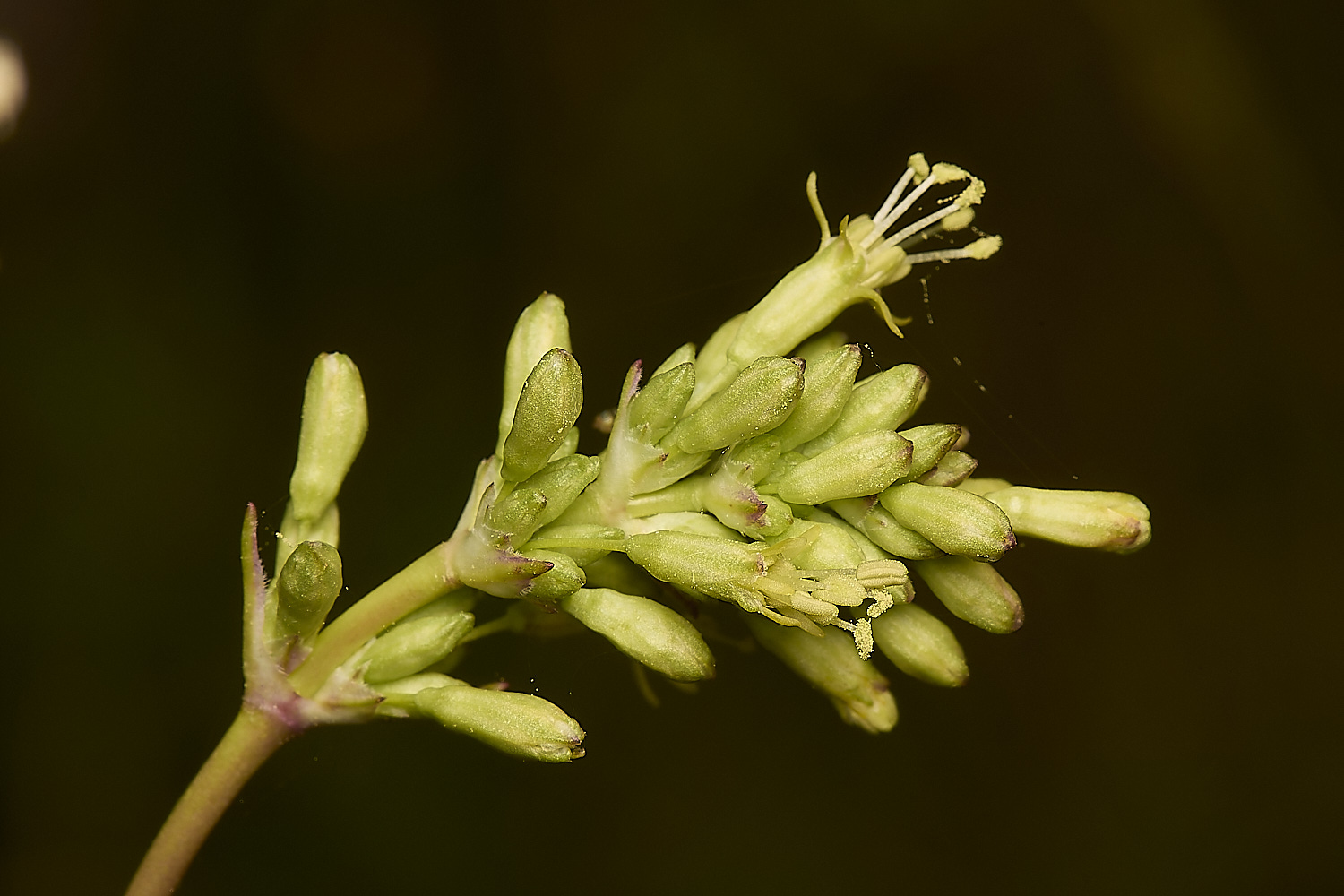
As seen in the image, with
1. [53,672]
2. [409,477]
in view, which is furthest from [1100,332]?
[53,672]

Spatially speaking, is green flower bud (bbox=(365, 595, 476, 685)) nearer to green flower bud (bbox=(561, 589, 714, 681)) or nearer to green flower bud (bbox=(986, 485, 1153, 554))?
green flower bud (bbox=(561, 589, 714, 681))

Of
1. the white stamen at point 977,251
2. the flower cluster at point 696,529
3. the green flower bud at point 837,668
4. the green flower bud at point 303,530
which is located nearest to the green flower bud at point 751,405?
the flower cluster at point 696,529

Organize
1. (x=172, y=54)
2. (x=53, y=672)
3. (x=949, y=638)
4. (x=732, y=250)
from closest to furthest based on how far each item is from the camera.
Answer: (x=949, y=638)
(x=53, y=672)
(x=172, y=54)
(x=732, y=250)

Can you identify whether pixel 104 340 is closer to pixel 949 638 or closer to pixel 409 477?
pixel 409 477

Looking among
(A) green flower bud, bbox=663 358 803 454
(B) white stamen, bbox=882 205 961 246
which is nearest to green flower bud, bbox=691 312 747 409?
(A) green flower bud, bbox=663 358 803 454

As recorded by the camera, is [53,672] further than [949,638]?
Yes
